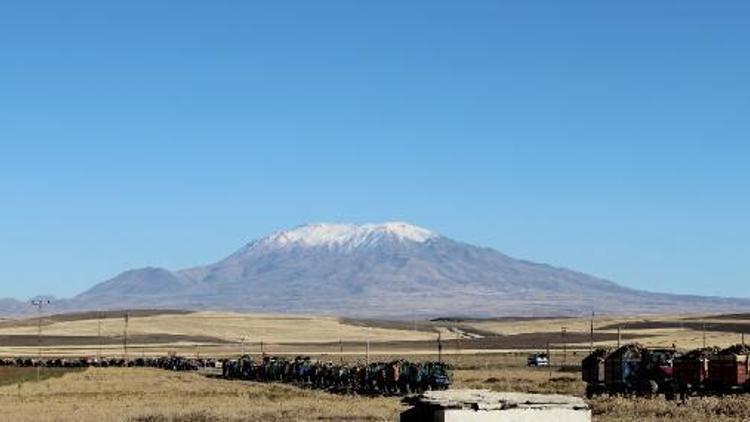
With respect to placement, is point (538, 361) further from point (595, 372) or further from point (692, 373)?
point (692, 373)

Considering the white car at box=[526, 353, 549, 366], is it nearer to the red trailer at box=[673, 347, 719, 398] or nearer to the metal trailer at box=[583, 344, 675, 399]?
the metal trailer at box=[583, 344, 675, 399]

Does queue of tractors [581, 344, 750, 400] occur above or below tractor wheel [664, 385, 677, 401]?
above

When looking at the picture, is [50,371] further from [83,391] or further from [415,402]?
[415,402]

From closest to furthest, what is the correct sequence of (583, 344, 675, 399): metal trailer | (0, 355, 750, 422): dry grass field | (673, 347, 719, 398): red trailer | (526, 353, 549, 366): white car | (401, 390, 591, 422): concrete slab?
1. (401, 390, 591, 422): concrete slab
2. (0, 355, 750, 422): dry grass field
3. (673, 347, 719, 398): red trailer
4. (583, 344, 675, 399): metal trailer
5. (526, 353, 549, 366): white car

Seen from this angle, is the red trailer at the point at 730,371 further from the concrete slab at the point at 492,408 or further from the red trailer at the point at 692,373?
the concrete slab at the point at 492,408

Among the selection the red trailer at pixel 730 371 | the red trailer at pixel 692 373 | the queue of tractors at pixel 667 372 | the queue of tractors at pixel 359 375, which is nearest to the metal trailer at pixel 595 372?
the queue of tractors at pixel 667 372

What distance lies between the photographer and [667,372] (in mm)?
64875

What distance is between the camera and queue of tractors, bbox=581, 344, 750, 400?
199 ft

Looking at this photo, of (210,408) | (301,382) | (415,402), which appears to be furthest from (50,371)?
(415,402)

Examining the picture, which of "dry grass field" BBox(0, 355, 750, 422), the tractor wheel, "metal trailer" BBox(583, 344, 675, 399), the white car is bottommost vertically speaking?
"dry grass field" BBox(0, 355, 750, 422)

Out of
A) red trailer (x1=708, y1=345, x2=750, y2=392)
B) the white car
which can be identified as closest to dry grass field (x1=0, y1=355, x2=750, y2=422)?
red trailer (x1=708, y1=345, x2=750, y2=392)

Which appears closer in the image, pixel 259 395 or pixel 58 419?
pixel 58 419

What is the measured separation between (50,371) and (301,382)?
2759 cm

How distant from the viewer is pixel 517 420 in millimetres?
25359
